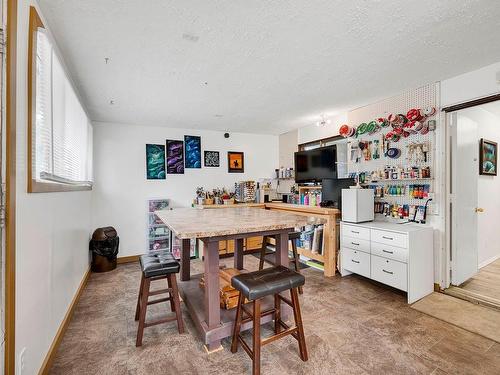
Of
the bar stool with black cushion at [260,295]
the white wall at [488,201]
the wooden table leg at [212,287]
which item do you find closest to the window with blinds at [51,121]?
the wooden table leg at [212,287]

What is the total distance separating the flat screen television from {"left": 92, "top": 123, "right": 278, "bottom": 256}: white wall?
1690 mm

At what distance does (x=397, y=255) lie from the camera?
2.72 metres

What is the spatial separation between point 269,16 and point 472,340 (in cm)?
294

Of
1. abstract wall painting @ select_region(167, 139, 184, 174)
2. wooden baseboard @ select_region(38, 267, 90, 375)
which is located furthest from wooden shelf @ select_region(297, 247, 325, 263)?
wooden baseboard @ select_region(38, 267, 90, 375)

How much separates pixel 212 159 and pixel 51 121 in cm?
330

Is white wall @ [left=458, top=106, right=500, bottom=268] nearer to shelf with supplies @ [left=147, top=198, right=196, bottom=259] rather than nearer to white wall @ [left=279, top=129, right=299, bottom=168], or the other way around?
white wall @ [left=279, top=129, right=299, bottom=168]

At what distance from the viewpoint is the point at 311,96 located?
127 inches

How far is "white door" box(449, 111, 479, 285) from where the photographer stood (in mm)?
2877

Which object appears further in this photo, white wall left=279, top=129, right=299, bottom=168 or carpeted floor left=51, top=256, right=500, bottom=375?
white wall left=279, top=129, right=299, bottom=168

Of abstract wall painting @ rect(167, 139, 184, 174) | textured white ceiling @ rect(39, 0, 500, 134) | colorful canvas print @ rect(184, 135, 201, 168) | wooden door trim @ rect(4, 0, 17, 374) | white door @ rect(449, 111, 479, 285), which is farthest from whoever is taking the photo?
colorful canvas print @ rect(184, 135, 201, 168)

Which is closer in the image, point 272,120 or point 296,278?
point 296,278

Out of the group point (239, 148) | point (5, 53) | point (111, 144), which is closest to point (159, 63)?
point (5, 53)

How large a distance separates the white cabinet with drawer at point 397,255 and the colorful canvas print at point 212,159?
2894mm

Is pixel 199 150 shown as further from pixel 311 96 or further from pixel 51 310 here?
pixel 51 310
